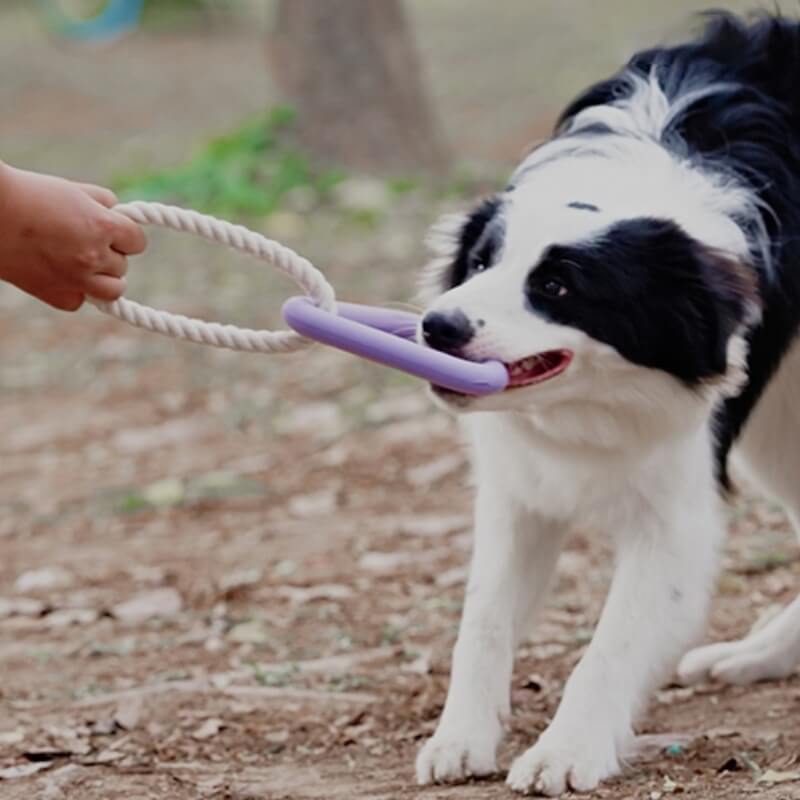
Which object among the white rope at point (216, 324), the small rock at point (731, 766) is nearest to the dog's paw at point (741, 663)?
the small rock at point (731, 766)

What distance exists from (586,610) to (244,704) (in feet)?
3.45

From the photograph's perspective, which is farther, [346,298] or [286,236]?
[286,236]

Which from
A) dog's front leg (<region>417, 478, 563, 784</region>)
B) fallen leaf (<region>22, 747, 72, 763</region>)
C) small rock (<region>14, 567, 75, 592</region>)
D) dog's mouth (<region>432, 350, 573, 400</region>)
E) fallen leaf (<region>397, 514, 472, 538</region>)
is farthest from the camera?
fallen leaf (<region>397, 514, 472, 538</region>)

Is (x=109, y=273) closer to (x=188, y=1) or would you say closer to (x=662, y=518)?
(x=662, y=518)

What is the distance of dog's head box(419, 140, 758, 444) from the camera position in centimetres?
338

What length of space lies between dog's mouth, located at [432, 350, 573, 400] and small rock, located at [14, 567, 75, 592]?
2.28 m

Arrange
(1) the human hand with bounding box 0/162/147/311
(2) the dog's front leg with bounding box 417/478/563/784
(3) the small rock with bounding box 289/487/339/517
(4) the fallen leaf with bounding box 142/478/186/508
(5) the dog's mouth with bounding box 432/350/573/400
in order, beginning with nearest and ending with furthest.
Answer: (1) the human hand with bounding box 0/162/147/311 → (5) the dog's mouth with bounding box 432/350/573/400 → (2) the dog's front leg with bounding box 417/478/563/784 → (3) the small rock with bounding box 289/487/339/517 → (4) the fallen leaf with bounding box 142/478/186/508

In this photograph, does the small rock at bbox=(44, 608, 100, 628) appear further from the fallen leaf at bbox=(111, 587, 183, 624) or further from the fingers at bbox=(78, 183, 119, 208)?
the fingers at bbox=(78, 183, 119, 208)

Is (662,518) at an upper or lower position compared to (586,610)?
upper

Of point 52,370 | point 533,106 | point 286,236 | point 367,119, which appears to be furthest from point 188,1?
point 52,370

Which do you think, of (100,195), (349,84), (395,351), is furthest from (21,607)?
(349,84)

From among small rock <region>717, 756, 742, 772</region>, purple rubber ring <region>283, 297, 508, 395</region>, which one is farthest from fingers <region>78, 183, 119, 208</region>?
small rock <region>717, 756, 742, 772</region>

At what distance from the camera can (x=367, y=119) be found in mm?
10344

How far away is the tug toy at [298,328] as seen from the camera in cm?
328
